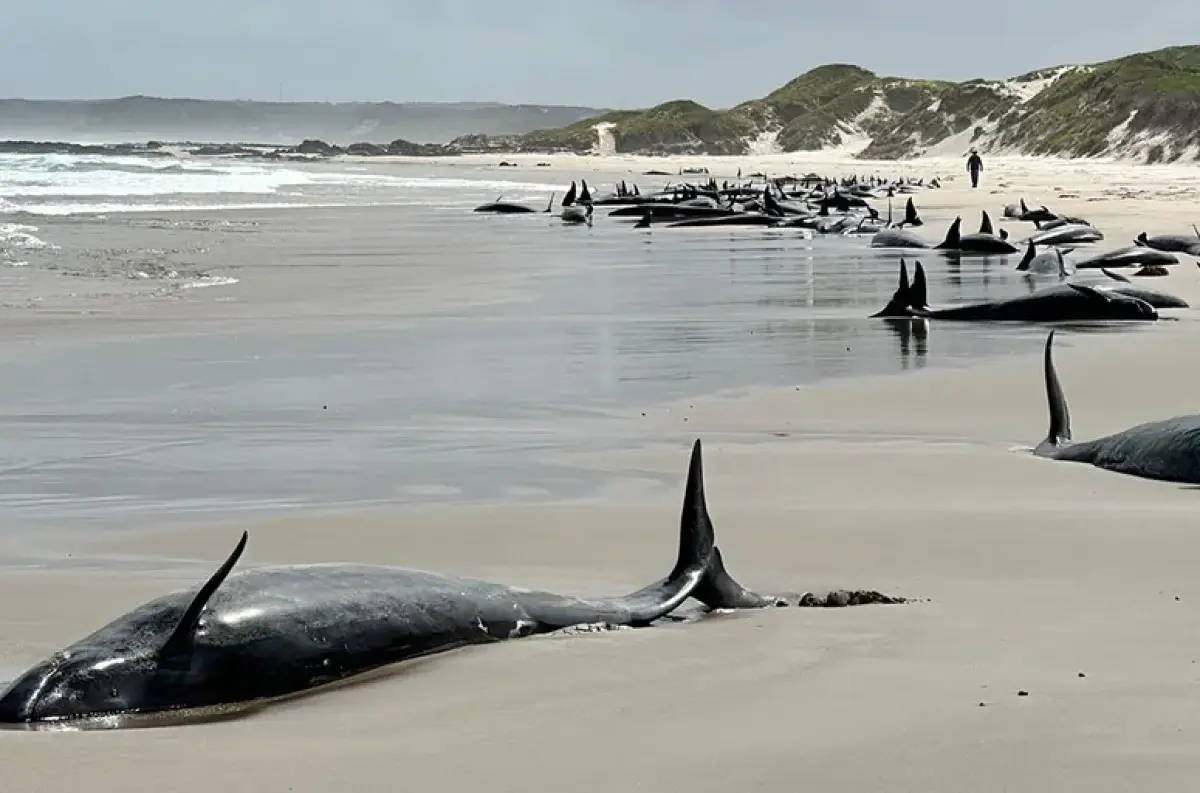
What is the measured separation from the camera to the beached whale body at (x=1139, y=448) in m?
5.99

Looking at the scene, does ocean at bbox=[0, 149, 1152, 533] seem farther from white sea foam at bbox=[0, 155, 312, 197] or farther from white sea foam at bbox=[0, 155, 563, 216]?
white sea foam at bbox=[0, 155, 312, 197]

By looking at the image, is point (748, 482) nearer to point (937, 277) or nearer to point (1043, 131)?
point (937, 277)

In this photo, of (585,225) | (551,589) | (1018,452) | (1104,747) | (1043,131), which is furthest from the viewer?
(1043,131)

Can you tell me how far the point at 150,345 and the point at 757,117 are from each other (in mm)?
113574

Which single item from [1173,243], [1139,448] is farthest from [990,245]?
[1139,448]

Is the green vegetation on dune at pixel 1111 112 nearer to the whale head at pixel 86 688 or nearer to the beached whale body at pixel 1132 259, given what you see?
the beached whale body at pixel 1132 259

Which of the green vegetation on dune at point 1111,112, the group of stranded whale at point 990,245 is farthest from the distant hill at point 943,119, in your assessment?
the group of stranded whale at point 990,245

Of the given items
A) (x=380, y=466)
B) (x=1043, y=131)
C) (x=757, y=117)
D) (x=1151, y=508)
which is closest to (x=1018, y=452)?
(x=1151, y=508)

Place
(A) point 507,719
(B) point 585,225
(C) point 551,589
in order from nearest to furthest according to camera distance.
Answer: (A) point 507,719, (C) point 551,589, (B) point 585,225

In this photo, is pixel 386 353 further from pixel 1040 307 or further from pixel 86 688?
pixel 86 688

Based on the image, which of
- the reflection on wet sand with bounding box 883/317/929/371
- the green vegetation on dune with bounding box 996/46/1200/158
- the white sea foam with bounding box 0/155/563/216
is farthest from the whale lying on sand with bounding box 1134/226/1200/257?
the green vegetation on dune with bounding box 996/46/1200/158

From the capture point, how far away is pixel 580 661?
3.87 meters

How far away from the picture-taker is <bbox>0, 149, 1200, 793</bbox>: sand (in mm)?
2971

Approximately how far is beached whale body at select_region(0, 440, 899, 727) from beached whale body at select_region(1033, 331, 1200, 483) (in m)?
2.15
